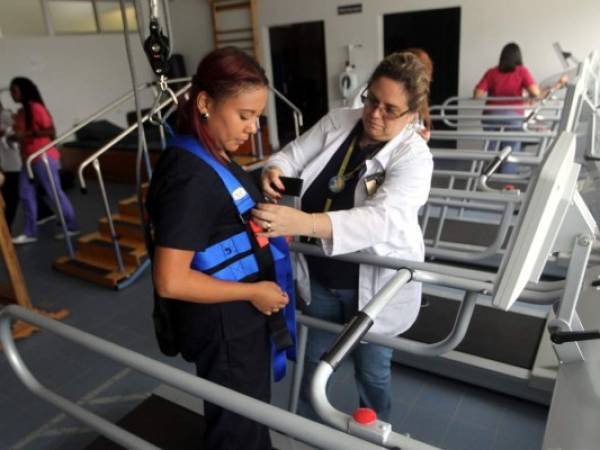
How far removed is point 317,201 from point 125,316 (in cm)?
222

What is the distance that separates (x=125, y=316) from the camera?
325 centimetres

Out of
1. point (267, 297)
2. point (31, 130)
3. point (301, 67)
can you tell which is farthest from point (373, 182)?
point (301, 67)

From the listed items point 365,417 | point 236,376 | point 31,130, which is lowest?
point 236,376

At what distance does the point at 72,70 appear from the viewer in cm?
804

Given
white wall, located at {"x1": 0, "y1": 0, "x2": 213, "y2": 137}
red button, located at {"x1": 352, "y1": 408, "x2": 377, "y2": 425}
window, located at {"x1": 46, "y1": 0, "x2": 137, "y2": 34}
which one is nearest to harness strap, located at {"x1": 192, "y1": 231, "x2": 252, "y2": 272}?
red button, located at {"x1": 352, "y1": 408, "x2": 377, "y2": 425}

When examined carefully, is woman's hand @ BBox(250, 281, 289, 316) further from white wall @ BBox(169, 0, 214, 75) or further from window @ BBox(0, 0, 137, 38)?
white wall @ BBox(169, 0, 214, 75)

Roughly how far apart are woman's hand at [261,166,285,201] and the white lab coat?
13cm

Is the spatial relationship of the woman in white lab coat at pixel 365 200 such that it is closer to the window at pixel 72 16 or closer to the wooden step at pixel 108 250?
the wooden step at pixel 108 250

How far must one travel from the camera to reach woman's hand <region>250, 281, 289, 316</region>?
1198mm

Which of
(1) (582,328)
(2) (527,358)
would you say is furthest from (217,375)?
(2) (527,358)

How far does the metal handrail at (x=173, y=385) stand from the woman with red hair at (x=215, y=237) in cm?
17

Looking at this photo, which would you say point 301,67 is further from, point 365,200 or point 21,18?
point 365,200

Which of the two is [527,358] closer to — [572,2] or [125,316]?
[125,316]

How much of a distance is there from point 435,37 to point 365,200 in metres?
6.59
